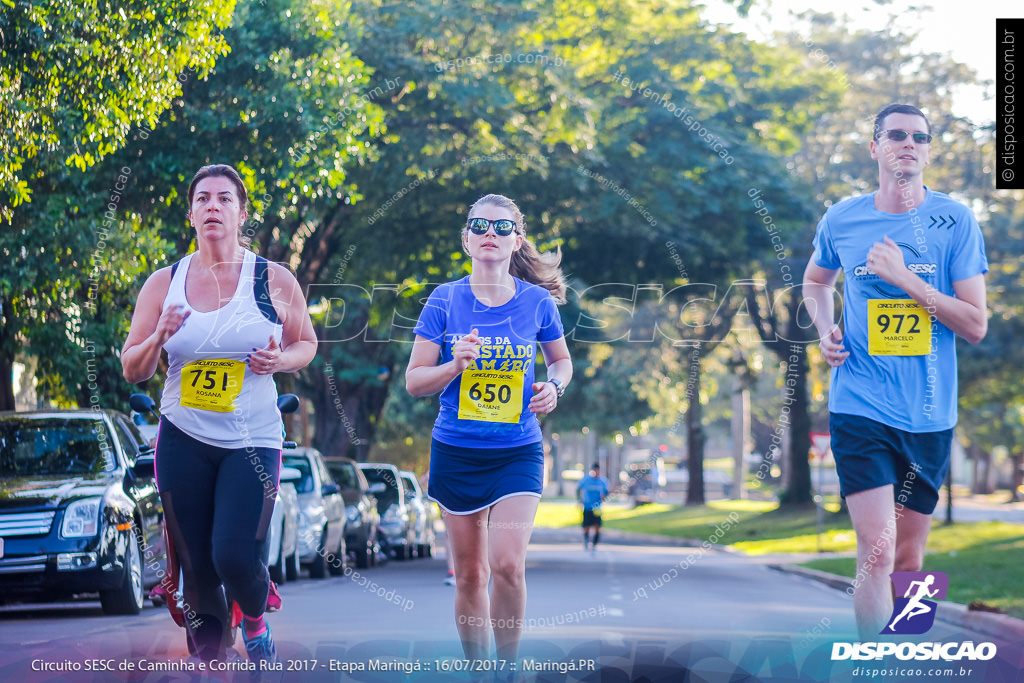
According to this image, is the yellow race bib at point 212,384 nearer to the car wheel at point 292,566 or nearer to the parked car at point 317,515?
the car wheel at point 292,566

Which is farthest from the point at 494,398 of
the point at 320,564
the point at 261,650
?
the point at 320,564

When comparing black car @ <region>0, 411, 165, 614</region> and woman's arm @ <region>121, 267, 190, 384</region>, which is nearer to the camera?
woman's arm @ <region>121, 267, 190, 384</region>

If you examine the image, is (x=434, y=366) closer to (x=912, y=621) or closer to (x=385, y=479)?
(x=912, y=621)

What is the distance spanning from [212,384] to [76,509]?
5.44 meters

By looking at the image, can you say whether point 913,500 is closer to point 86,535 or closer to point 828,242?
point 828,242

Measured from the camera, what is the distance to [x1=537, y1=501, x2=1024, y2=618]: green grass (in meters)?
16.2

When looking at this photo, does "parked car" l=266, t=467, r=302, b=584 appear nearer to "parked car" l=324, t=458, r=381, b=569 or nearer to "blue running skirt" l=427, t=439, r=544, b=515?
"parked car" l=324, t=458, r=381, b=569

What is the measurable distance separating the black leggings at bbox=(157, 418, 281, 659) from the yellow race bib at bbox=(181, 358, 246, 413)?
133 millimetres

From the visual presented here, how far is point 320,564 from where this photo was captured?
17219mm

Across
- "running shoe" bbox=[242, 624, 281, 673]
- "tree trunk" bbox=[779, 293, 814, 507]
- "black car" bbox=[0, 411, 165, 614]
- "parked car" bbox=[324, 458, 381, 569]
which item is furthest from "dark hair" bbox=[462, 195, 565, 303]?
"tree trunk" bbox=[779, 293, 814, 507]

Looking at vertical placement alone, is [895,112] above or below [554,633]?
above

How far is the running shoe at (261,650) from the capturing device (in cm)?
554

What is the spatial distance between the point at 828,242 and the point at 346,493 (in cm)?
1430

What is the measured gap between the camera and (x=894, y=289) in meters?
5.69
